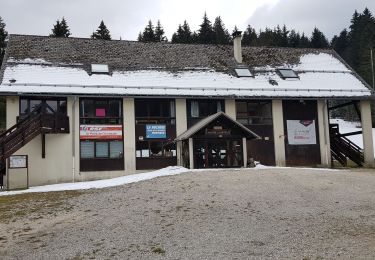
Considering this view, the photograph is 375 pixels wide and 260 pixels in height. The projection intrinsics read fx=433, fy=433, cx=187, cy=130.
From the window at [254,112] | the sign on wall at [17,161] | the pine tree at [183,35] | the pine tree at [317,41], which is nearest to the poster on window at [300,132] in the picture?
the window at [254,112]

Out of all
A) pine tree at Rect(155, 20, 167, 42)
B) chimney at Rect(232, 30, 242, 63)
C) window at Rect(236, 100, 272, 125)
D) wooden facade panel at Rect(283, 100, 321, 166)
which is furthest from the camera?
pine tree at Rect(155, 20, 167, 42)

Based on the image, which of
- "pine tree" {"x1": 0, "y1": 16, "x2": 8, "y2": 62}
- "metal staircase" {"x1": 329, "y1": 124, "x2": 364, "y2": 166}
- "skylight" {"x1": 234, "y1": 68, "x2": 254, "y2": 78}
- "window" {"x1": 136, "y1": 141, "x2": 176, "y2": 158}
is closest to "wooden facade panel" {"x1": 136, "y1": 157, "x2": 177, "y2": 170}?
"window" {"x1": 136, "y1": 141, "x2": 176, "y2": 158}

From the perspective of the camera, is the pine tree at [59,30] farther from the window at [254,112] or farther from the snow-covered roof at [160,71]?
the window at [254,112]

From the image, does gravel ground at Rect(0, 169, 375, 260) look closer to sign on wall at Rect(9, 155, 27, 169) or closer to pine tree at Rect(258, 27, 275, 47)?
sign on wall at Rect(9, 155, 27, 169)

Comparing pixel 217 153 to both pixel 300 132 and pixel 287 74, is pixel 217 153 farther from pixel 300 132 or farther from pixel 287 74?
pixel 287 74

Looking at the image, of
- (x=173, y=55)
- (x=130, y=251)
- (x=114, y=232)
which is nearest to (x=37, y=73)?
(x=173, y=55)

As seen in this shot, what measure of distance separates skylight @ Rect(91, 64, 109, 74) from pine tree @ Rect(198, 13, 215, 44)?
48728mm

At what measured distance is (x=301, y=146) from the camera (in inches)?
1235

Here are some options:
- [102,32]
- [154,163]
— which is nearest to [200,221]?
[154,163]

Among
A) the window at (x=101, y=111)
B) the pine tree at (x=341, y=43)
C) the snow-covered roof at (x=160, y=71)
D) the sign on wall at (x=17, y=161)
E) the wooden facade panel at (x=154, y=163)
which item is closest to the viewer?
the sign on wall at (x=17, y=161)

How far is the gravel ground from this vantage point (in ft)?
31.4

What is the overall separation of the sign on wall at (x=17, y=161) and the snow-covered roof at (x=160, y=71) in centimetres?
433

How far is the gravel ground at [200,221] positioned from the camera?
9578mm

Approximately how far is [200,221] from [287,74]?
949 inches
